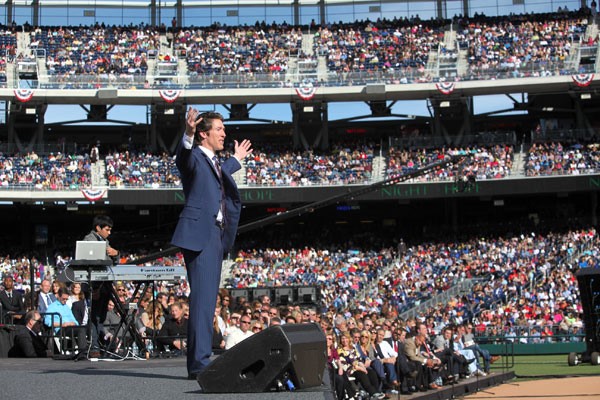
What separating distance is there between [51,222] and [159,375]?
3781 centimetres

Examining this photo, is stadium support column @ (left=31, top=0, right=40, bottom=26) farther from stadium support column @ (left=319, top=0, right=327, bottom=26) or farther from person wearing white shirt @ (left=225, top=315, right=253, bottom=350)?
person wearing white shirt @ (left=225, top=315, right=253, bottom=350)

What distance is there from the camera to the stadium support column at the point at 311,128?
42.4 m

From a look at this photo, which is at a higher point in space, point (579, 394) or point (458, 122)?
point (458, 122)

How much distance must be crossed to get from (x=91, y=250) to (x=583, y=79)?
33.1m

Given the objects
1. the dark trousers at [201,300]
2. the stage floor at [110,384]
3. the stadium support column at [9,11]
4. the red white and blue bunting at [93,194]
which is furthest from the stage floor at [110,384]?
the stadium support column at [9,11]

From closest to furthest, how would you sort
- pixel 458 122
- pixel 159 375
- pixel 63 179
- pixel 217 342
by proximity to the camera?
pixel 159 375 < pixel 217 342 < pixel 63 179 < pixel 458 122

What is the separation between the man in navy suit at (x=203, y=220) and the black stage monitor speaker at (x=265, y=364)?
0.62 meters

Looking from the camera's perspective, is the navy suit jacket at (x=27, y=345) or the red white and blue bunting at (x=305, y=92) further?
the red white and blue bunting at (x=305, y=92)

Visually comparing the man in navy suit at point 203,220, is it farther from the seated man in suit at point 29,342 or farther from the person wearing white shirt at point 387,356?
the person wearing white shirt at point 387,356

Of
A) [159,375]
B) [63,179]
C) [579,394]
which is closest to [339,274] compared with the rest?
[63,179]

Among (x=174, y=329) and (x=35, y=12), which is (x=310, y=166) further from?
(x=174, y=329)

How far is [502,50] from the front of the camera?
140ft

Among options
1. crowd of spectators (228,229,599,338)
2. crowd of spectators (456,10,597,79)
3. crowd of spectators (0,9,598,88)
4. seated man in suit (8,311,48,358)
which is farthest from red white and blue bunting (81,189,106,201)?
seated man in suit (8,311,48,358)

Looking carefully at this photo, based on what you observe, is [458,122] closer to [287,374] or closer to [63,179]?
[63,179]
